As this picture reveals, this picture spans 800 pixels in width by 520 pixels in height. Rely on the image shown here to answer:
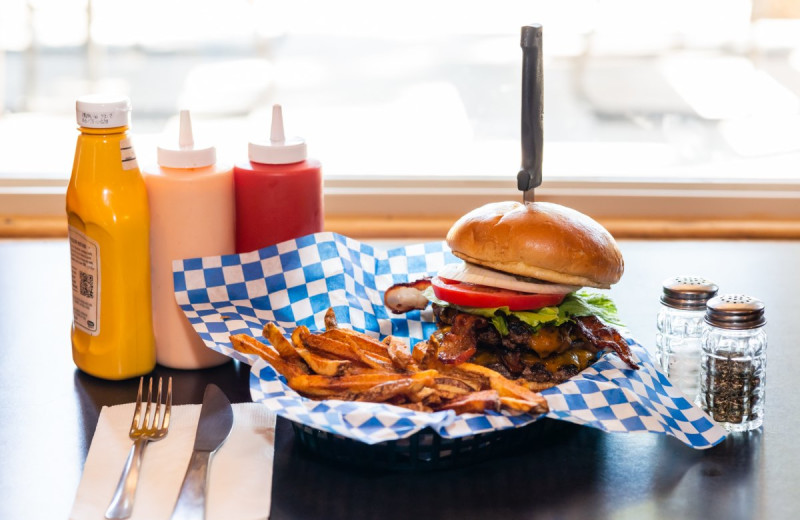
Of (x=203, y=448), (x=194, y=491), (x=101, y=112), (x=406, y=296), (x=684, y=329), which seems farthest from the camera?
(x=406, y=296)

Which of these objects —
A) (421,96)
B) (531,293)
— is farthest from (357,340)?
(421,96)

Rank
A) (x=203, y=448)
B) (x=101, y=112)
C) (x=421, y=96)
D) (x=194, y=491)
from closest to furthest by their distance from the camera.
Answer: (x=194, y=491) < (x=203, y=448) < (x=101, y=112) < (x=421, y=96)

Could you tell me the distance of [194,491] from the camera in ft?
3.45

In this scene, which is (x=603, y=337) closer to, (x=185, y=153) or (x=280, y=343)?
(x=280, y=343)

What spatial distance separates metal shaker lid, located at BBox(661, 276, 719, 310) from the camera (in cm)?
136

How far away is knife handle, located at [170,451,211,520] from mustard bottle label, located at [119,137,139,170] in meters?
0.43

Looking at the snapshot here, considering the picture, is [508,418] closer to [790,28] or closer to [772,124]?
[772,124]

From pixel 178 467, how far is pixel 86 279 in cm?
34

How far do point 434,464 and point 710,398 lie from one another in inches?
15.8

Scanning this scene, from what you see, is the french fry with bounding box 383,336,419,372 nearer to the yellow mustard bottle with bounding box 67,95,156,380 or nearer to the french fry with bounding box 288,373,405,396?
the french fry with bounding box 288,373,405,396

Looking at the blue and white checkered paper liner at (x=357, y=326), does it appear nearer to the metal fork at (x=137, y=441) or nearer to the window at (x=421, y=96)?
the metal fork at (x=137, y=441)

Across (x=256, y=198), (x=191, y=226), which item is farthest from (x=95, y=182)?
(x=256, y=198)

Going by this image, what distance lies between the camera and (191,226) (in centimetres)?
140

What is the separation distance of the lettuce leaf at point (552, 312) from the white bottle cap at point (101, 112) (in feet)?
1.69
